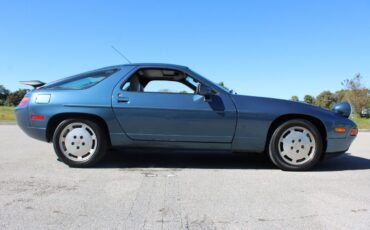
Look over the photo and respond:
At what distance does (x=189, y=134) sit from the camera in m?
4.66

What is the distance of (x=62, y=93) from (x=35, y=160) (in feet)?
3.91

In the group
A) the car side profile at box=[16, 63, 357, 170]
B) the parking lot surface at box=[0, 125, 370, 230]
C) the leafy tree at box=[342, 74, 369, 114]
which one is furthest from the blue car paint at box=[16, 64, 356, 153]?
the leafy tree at box=[342, 74, 369, 114]

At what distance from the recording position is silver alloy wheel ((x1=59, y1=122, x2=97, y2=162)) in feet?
15.3

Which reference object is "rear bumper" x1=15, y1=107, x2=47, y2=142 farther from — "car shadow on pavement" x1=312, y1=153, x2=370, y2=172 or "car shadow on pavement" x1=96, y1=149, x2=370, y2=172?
"car shadow on pavement" x1=312, y1=153, x2=370, y2=172

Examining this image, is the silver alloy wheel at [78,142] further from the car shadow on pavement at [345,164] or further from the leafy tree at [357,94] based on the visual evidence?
the leafy tree at [357,94]

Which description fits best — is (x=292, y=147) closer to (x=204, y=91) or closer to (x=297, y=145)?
(x=297, y=145)

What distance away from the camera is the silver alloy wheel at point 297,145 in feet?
15.4

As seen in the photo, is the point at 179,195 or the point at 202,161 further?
the point at 202,161

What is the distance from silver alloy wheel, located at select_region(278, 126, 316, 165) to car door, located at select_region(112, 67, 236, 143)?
2.35ft

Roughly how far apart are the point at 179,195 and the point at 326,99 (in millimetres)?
100937

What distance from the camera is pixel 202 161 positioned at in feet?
17.6

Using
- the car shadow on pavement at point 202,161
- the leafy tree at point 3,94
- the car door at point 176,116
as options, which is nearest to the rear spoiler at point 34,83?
the car door at point 176,116

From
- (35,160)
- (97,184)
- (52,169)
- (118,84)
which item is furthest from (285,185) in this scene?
(35,160)

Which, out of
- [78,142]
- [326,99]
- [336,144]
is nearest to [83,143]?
[78,142]
